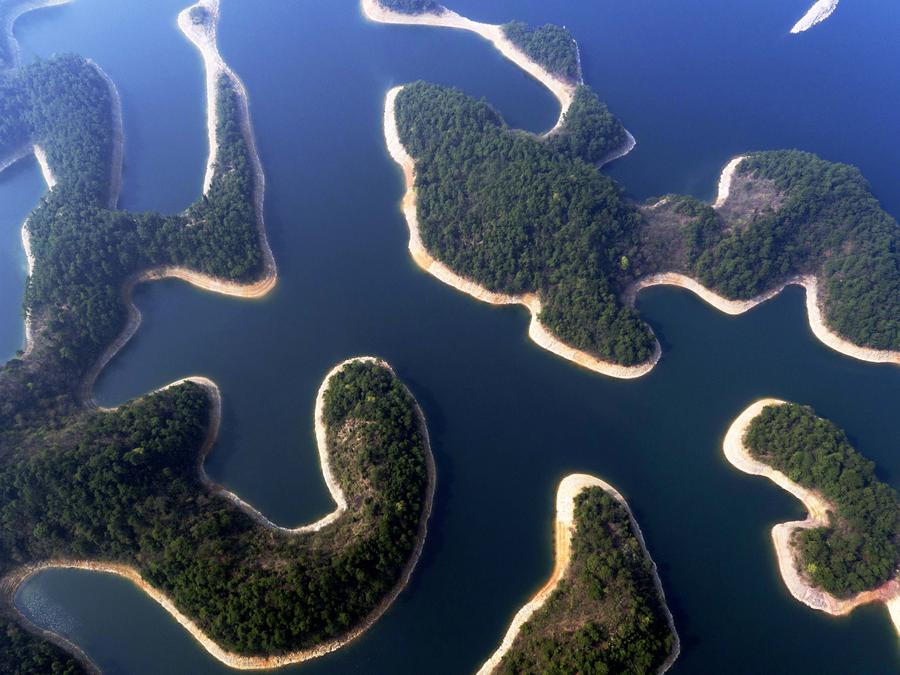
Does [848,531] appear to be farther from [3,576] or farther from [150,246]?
[150,246]

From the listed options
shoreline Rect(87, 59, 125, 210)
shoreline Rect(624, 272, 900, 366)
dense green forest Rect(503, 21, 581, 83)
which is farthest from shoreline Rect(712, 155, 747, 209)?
shoreline Rect(87, 59, 125, 210)

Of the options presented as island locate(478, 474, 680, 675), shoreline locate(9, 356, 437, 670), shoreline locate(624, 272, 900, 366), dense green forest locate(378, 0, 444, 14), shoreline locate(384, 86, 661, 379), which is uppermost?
dense green forest locate(378, 0, 444, 14)

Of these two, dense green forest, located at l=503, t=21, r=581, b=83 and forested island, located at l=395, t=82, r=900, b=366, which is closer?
forested island, located at l=395, t=82, r=900, b=366

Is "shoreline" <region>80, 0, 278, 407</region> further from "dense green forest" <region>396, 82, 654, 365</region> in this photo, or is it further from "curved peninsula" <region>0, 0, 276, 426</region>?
"dense green forest" <region>396, 82, 654, 365</region>

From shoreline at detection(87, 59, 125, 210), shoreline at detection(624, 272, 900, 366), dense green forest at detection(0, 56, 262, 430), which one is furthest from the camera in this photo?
shoreline at detection(87, 59, 125, 210)

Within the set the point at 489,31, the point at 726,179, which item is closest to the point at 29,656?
the point at 726,179

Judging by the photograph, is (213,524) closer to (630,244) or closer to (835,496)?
(630,244)

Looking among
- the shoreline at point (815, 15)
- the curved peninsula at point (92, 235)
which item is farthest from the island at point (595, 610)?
the shoreline at point (815, 15)

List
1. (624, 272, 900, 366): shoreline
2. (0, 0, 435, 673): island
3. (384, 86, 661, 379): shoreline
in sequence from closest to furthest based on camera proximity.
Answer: (0, 0, 435, 673): island < (384, 86, 661, 379): shoreline < (624, 272, 900, 366): shoreline
